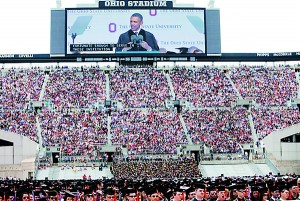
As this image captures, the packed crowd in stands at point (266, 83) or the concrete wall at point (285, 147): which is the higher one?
the packed crowd in stands at point (266, 83)

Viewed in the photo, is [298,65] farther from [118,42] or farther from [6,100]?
[6,100]

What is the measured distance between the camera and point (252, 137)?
4925 centimetres

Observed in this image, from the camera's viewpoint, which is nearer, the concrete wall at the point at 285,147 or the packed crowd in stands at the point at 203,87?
the concrete wall at the point at 285,147

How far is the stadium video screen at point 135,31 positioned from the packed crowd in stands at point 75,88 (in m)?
2.88

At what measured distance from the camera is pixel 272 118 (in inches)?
2055

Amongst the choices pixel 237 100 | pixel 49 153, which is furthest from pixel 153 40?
pixel 49 153

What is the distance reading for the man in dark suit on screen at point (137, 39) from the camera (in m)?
60.7

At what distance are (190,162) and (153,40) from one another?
21.4 metres

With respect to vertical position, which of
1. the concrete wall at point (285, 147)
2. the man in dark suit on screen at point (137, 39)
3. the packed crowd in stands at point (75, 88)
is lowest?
the concrete wall at point (285, 147)

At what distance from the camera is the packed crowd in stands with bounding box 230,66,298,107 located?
57000 millimetres

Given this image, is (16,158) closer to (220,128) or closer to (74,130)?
(74,130)

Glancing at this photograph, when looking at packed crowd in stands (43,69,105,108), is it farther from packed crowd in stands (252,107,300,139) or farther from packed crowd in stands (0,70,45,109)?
packed crowd in stands (252,107,300,139)

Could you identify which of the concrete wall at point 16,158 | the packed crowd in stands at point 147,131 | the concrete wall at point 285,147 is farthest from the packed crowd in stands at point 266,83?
the concrete wall at point 16,158

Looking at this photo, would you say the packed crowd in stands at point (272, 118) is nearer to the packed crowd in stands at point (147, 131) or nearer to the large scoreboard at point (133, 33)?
the packed crowd in stands at point (147, 131)
